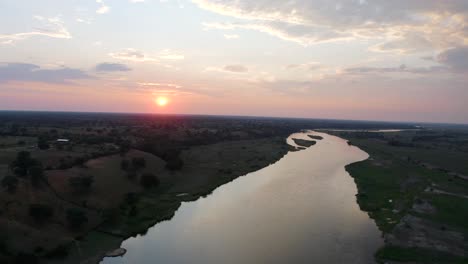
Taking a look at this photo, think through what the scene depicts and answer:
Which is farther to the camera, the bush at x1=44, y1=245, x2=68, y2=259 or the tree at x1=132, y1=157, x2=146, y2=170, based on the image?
the tree at x1=132, y1=157, x2=146, y2=170

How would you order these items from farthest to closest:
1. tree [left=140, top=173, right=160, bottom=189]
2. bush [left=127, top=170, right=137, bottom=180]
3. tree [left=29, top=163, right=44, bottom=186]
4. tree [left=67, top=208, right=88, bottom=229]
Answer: bush [left=127, top=170, right=137, bottom=180] → tree [left=140, top=173, right=160, bottom=189] → tree [left=29, top=163, right=44, bottom=186] → tree [left=67, top=208, right=88, bottom=229]

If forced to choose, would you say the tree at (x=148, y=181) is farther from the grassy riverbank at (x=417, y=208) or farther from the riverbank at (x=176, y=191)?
the grassy riverbank at (x=417, y=208)

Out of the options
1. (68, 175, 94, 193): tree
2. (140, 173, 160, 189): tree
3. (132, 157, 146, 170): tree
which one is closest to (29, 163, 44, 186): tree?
(68, 175, 94, 193): tree

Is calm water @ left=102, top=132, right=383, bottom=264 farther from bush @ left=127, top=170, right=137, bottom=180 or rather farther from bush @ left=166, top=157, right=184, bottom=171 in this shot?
bush @ left=166, top=157, right=184, bottom=171

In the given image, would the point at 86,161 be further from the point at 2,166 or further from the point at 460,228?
the point at 460,228

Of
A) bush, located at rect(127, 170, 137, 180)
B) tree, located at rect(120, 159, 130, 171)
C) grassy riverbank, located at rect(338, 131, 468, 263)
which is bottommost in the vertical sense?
grassy riverbank, located at rect(338, 131, 468, 263)

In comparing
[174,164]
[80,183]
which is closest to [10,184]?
[80,183]
